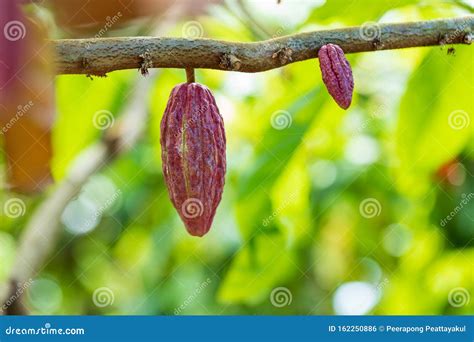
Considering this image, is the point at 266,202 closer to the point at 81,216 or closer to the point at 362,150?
the point at 362,150

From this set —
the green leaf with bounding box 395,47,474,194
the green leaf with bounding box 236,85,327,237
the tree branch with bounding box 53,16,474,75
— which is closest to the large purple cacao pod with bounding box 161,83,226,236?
the tree branch with bounding box 53,16,474,75

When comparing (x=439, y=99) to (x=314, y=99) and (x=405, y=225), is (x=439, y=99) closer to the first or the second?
(x=314, y=99)

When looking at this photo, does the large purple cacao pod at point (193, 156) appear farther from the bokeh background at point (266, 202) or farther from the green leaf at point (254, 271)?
the green leaf at point (254, 271)

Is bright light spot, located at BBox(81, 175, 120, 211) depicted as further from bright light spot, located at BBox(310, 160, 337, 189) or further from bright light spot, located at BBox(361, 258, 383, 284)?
bright light spot, located at BBox(361, 258, 383, 284)

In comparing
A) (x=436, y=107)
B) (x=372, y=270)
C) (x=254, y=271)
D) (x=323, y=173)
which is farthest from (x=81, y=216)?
(x=436, y=107)

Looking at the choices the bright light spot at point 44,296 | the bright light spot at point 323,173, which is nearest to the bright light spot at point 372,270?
the bright light spot at point 323,173

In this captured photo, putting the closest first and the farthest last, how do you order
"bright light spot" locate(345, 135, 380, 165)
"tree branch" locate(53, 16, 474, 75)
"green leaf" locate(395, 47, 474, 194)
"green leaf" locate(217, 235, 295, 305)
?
1. "tree branch" locate(53, 16, 474, 75)
2. "green leaf" locate(395, 47, 474, 194)
3. "green leaf" locate(217, 235, 295, 305)
4. "bright light spot" locate(345, 135, 380, 165)
